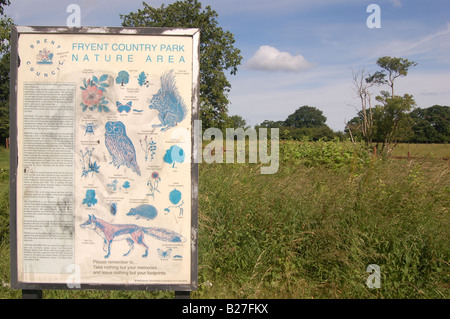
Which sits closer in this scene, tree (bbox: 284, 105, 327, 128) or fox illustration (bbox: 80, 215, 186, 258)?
fox illustration (bbox: 80, 215, 186, 258)

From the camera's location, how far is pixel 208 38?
31.6 meters

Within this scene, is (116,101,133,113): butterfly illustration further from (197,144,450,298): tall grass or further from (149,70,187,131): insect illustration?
(197,144,450,298): tall grass

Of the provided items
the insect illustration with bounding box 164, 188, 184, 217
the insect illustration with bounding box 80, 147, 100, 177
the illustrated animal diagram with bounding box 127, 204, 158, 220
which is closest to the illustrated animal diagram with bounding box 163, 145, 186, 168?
the insect illustration with bounding box 164, 188, 184, 217

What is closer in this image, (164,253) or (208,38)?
(164,253)

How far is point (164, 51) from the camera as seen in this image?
2709 mm

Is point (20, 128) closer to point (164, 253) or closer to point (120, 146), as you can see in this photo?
point (120, 146)

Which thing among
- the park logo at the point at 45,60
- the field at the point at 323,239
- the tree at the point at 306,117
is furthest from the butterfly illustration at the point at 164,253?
the tree at the point at 306,117

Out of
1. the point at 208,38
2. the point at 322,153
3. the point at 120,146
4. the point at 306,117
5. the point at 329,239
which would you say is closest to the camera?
the point at 120,146

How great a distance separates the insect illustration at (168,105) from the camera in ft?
8.85

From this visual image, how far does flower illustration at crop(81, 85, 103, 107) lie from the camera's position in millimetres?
2697

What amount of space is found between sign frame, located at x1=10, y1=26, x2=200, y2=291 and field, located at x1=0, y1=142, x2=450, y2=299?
0.71 meters

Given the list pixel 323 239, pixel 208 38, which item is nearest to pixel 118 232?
pixel 323 239

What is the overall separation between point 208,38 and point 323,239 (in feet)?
99.7

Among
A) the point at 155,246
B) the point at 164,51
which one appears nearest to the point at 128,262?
the point at 155,246
